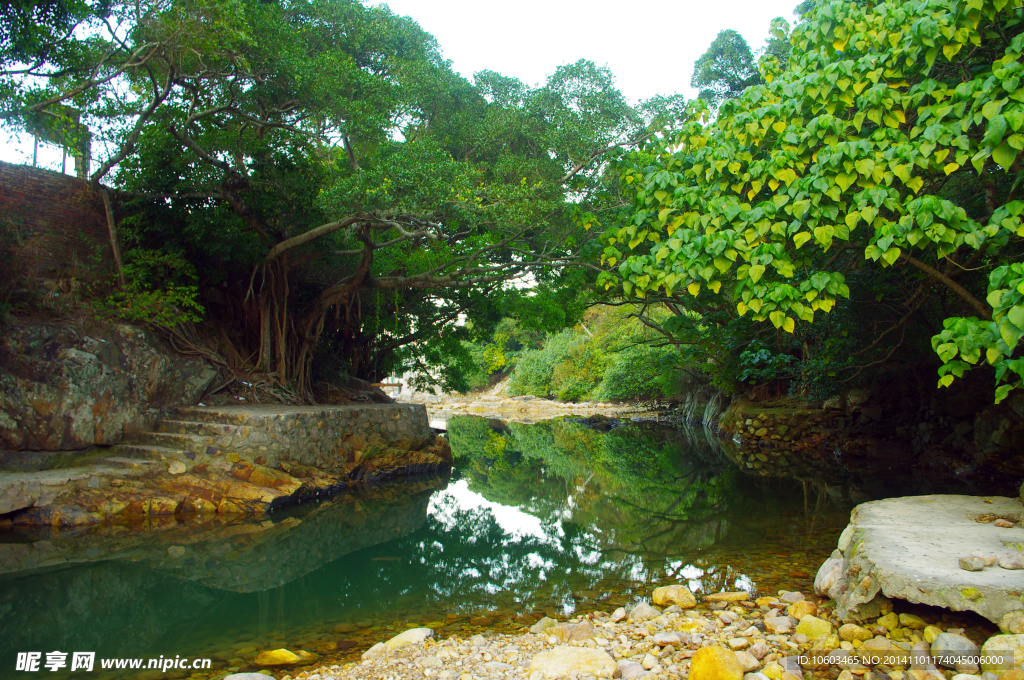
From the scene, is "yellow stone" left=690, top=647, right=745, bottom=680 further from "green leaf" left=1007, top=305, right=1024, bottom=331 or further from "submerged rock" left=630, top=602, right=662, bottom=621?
"green leaf" left=1007, top=305, right=1024, bottom=331

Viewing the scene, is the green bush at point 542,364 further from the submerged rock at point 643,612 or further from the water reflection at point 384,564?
the submerged rock at point 643,612

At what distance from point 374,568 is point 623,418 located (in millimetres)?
17452

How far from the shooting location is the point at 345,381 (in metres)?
13.6

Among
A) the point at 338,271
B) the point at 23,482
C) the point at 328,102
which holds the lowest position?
the point at 23,482

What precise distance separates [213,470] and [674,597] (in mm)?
5912

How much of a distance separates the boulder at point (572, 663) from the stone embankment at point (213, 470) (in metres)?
5.16

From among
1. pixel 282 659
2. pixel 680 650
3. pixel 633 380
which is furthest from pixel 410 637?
pixel 633 380

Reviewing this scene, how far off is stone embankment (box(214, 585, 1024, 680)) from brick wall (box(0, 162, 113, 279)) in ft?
26.3

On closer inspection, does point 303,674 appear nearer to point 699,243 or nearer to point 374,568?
point 374,568

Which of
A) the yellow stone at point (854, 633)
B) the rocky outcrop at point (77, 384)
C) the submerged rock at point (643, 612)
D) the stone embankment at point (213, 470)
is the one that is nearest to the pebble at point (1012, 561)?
the yellow stone at point (854, 633)

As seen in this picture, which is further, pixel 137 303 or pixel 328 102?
pixel 137 303

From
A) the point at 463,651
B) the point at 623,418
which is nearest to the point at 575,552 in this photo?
the point at 463,651

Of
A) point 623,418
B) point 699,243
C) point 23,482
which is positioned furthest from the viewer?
point 623,418

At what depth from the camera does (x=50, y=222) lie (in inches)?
367
